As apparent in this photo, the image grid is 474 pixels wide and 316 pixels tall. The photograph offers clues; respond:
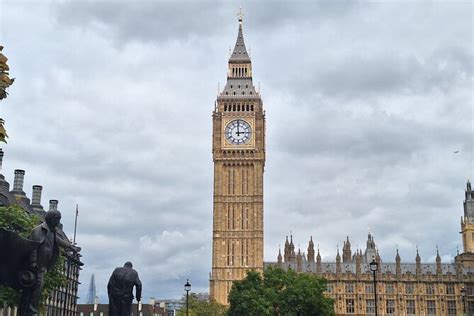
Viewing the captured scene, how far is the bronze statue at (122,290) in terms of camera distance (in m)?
22.5

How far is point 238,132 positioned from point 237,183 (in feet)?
34.3

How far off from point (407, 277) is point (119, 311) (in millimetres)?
114072

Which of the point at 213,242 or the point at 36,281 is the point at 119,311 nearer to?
the point at 36,281

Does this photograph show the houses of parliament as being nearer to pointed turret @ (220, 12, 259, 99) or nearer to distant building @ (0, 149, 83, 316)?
pointed turret @ (220, 12, 259, 99)

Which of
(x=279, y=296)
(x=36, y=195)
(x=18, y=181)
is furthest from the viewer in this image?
(x=36, y=195)

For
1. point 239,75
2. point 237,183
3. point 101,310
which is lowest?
point 101,310

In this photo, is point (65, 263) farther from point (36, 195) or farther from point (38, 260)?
point (38, 260)

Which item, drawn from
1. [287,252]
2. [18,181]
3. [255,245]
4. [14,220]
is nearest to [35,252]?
[14,220]

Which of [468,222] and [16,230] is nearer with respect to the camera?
[16,230]

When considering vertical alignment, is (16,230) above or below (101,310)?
above

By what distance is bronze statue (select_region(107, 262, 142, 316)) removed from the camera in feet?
73.7

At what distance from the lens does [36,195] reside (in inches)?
3949

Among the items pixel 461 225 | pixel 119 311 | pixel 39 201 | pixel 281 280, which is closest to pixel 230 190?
pixel 39 201

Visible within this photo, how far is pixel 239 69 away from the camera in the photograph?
5315 inches
